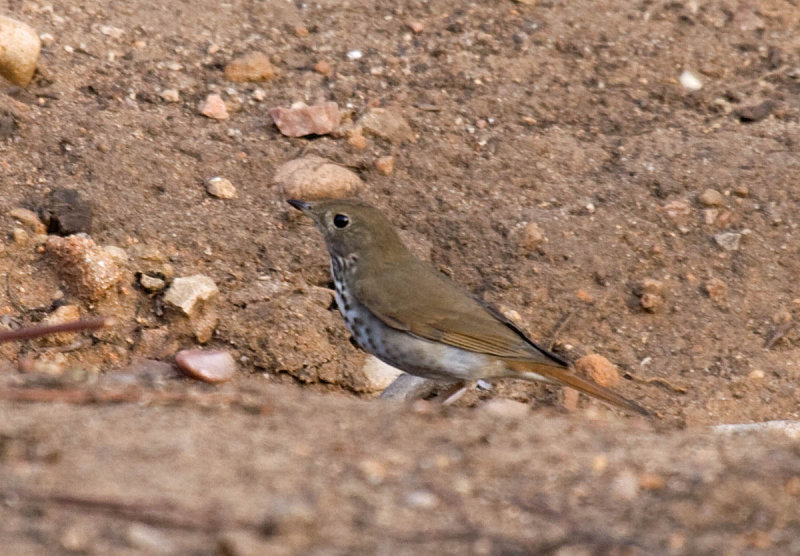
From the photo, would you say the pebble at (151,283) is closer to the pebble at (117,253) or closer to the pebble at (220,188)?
the pebble at (117,253)

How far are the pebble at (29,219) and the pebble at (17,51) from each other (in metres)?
1.07

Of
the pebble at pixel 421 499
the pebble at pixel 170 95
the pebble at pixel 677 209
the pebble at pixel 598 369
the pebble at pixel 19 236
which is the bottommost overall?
the pebble at pixel 598 369

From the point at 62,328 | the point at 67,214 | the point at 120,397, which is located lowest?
the point at 67,214

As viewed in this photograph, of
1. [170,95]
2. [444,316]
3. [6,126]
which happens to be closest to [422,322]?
[444,316]

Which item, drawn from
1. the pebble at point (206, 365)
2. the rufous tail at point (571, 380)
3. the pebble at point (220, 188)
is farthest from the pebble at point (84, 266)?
the rufous tail at point (571, 380)

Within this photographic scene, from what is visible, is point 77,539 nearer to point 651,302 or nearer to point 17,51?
point 651,302

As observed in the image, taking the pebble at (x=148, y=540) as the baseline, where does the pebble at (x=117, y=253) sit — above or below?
below

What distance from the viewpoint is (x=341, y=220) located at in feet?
20.1

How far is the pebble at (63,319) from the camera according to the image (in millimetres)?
5926

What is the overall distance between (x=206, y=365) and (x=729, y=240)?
9.84ft

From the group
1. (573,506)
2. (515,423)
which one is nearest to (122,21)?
(515,423)

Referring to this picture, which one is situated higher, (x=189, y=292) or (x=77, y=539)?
(x=77, y=539)

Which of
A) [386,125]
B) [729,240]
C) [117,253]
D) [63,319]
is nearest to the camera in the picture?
[63,319]

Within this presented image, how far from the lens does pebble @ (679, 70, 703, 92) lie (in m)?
7.87
